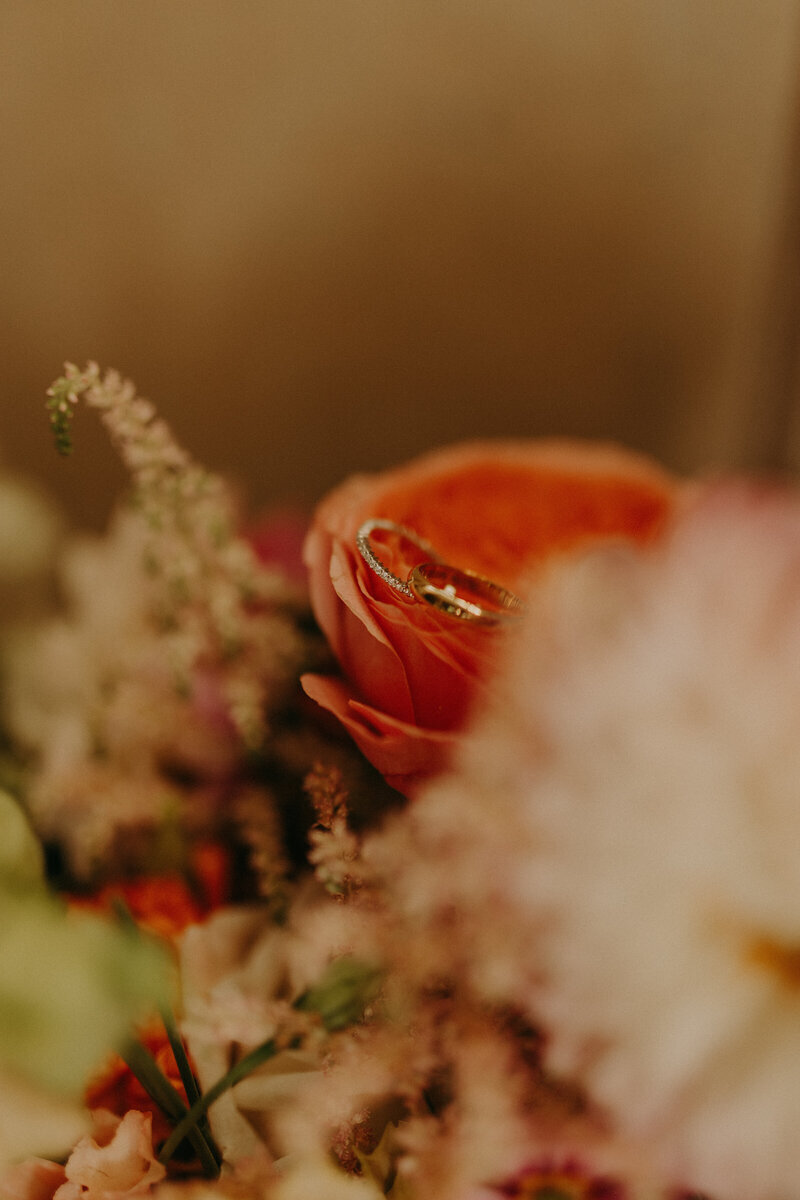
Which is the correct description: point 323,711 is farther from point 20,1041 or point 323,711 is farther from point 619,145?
point 619,145

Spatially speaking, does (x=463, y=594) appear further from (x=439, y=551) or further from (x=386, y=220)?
(x=386, y=220)

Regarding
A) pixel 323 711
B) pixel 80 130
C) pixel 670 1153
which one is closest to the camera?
pixel 670 1153

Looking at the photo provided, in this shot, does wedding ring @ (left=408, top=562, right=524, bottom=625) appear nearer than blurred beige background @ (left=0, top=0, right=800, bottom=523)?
Yes

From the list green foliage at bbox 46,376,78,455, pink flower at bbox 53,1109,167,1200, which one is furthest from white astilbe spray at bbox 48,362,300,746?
pink flower at bbox 53,1109,167,1200

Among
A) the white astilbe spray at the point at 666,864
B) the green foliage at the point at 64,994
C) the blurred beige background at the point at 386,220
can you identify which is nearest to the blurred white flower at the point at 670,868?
the white astilbe spray at the point at 666,864

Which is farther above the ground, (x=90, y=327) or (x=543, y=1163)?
(x=90, y=327)

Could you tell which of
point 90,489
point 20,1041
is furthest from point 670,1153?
point 90,489

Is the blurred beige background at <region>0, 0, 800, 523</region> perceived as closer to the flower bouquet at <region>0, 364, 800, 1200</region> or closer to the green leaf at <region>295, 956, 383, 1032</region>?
the flower bouquet at <region>0, 364, 800, 1200</region>
